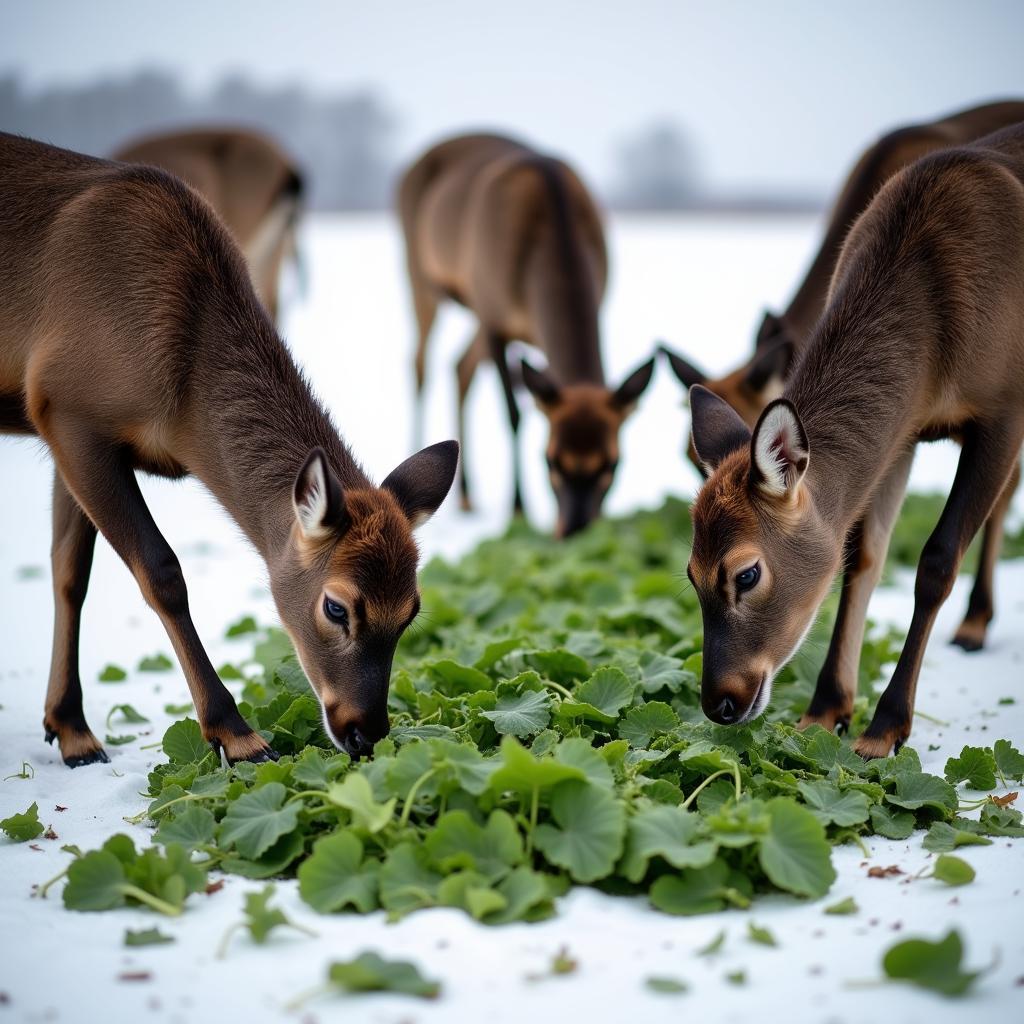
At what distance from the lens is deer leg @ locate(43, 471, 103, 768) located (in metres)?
4.27

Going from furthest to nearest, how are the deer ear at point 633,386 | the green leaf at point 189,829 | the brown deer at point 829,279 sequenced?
the deer ear at point 633,386 → the brown deer at point 829,279 → the green leaf at point 189,829

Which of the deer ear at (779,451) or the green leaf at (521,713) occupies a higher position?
the deer ear at (779,451)

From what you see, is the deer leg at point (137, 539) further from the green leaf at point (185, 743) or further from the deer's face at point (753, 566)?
the deer's face at point (753, 566)

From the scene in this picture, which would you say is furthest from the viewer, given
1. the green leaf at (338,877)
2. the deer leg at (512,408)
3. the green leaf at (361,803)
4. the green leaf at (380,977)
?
the deer leg at (512,408)

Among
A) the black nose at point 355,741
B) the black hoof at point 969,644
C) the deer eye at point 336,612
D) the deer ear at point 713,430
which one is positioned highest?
the deer ear at point 713,430

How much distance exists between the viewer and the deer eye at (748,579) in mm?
3756

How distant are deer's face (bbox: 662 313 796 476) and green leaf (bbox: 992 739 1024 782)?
290cm

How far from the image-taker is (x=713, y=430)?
4.09 metres

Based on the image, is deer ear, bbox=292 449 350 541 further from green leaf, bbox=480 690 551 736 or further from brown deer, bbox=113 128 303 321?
brown deer, bbox=113 128 303 321

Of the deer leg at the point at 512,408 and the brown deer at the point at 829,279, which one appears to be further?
the deer leg at the point at 512,408

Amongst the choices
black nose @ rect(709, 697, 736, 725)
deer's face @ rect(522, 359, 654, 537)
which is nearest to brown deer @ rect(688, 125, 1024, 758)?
black nose @ rect(709, 697, 736, 725)

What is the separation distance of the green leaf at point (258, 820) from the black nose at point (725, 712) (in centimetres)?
122

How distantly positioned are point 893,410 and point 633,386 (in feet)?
11.3

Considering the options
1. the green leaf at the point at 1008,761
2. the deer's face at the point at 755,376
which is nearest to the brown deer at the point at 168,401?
the green leaf at the point at 1008,761
